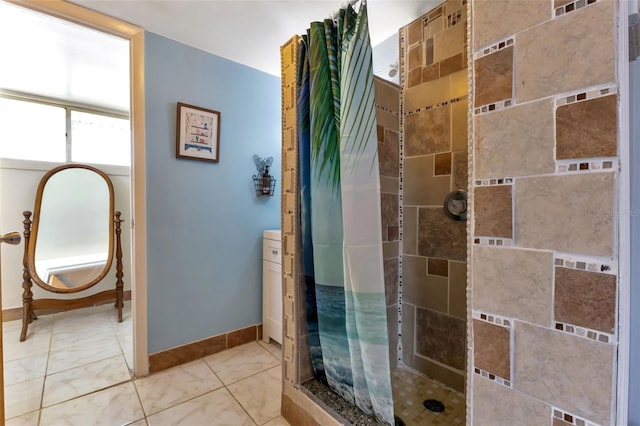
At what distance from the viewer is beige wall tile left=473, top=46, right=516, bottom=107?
1.91ft

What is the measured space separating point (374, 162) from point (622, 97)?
0.63 m

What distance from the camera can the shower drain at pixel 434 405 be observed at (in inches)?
48.7

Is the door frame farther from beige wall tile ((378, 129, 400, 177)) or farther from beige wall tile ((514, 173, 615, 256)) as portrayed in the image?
beige wall tile ((514, 173, 615, 256))

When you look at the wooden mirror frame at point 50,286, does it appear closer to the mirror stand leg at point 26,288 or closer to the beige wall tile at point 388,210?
the mirror stand leg at point 26,288

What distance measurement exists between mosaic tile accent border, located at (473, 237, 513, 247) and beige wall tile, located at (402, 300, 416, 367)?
1037 mm

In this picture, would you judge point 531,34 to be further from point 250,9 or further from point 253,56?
point 253,56

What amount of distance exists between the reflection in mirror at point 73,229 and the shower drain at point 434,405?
9.52ft

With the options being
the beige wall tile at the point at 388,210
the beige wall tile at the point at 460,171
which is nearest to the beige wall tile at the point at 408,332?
the beige wall tile at the point at 388,210

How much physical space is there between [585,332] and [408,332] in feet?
3.83

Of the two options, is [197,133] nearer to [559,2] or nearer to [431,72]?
[431,72]

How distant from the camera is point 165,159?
1.75 m

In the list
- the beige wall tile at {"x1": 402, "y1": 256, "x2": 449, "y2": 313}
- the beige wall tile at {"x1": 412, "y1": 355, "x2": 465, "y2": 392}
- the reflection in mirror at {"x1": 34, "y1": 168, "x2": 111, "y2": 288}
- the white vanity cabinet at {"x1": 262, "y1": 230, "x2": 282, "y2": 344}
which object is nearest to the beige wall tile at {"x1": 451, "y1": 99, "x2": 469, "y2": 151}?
the beige wall tile at {"x1": 402, "y1": 256, "x2": 449, "y2": 313}

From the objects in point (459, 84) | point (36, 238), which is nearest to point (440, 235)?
point (459, 84)

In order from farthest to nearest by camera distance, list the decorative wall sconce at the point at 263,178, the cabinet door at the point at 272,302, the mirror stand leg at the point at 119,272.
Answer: the mirror stand leg at the point at 119,272 → the decorative wall sconce at the point at 263,178 → the cabinet door at the point at 272,302
